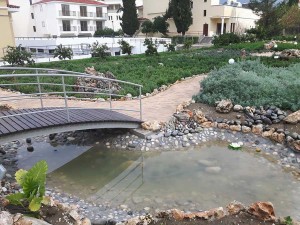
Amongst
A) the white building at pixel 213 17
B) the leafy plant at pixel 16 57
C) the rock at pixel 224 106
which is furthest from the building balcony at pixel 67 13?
the rock at pixel 224 106

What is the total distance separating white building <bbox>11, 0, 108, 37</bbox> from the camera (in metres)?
44.8

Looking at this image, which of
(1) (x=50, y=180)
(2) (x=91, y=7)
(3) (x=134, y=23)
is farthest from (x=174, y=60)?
(2) (x=91, y=7)

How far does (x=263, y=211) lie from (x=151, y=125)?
15.1ft

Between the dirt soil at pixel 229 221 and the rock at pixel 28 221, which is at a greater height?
the rock at pixel 28 221

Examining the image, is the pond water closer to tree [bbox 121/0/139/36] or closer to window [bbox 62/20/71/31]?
tree [bbox 121/0/139/36]

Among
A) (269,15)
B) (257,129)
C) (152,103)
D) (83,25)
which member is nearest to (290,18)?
(269,15)

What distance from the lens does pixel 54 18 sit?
146ft

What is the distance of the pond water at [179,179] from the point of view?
5.66 m

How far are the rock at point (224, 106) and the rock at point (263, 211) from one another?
16.9 ft

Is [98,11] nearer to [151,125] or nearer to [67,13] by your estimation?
[67,13]

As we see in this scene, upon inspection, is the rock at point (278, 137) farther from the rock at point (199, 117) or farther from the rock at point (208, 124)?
the rock at point (199, 117)

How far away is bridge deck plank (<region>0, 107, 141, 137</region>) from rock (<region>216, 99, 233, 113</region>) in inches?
106

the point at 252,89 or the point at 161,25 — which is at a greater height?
the point at 161,25

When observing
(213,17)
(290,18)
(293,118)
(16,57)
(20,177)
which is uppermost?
(213,17)
